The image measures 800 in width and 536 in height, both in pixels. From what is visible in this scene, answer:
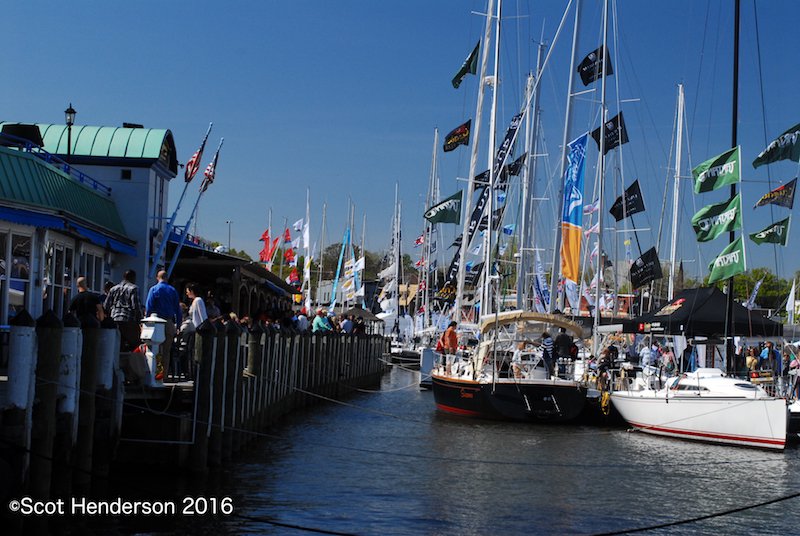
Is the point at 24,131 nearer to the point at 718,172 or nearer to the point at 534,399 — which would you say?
the point at 534,399

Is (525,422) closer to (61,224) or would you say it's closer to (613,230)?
(61,224)

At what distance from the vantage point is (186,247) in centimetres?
3556

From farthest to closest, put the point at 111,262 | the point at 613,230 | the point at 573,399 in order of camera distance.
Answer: the point at 613,230
the point at 111,262
the point at 573,399

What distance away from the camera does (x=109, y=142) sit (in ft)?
103

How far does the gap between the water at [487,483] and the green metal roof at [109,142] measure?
33.3 ft

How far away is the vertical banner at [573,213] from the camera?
31.6m

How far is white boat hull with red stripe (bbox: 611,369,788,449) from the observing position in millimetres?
23703

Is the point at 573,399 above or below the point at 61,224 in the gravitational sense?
below

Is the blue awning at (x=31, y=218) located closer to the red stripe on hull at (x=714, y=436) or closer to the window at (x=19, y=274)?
the window at (x=19, y=274)

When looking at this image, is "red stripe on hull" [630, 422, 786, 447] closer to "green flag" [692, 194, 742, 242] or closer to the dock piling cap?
"green flag" [692, 194, 742, 242]

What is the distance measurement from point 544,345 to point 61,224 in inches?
520

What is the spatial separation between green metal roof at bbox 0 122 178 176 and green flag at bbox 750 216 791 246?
17.2 meters

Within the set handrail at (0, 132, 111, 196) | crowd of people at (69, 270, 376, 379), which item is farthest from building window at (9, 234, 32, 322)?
crowd of people at (69, 270, 376, 379)

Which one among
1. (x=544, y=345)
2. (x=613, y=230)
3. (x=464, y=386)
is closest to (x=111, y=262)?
(x=464, y=386)
